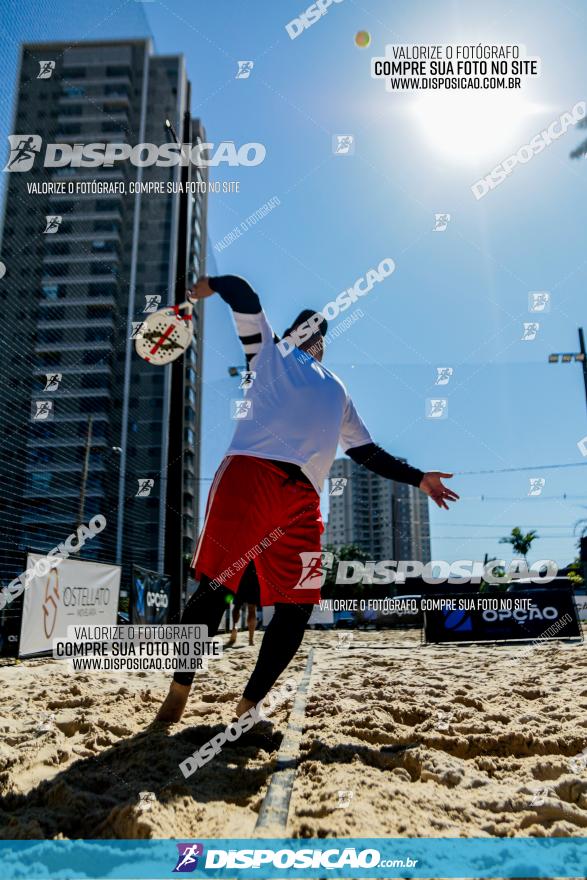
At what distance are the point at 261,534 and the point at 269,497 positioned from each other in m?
0.13

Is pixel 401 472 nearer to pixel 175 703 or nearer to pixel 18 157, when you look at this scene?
pixel 175 703

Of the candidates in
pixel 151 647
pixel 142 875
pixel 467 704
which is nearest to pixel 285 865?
pixel 142 875

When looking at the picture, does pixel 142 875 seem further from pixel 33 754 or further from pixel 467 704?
pixel 467 704

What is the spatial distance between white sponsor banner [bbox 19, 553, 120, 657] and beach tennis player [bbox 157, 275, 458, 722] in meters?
4.74

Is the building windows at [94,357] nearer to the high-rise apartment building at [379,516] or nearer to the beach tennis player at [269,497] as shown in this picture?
the high-rise apartment building at [379,516]

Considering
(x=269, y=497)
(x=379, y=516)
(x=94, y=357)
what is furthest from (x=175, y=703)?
(x=379, y=516)

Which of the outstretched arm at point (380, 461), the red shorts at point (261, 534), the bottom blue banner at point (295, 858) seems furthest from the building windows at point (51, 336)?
the bottom blue banner at point (295, 858)

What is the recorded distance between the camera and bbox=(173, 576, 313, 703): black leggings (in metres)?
1.82

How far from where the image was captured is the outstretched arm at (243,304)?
2.08 meters

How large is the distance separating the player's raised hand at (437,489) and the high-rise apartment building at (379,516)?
131 feet

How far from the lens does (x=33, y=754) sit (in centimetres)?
158

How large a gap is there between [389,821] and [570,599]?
8800 millimetres

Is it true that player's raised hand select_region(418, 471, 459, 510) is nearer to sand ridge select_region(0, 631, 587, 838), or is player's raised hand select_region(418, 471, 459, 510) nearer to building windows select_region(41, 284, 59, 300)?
sand ridge select_region(0, 631, 587, 838)

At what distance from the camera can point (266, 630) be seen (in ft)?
6.28
